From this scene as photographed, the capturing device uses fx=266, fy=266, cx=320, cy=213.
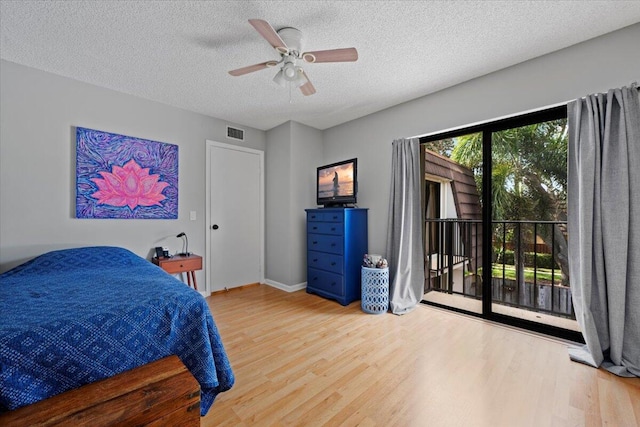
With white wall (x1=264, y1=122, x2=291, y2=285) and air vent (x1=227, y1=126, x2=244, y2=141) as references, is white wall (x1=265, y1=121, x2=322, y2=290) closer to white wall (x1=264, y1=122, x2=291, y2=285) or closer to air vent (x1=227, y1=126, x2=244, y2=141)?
white wall (x1=264, y1=122, x2=291, y2=285)

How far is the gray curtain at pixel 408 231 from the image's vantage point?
2990 millimetres

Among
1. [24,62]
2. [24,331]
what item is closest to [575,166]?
[24,331]

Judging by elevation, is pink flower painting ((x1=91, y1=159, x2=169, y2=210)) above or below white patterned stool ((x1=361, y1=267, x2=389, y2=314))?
above

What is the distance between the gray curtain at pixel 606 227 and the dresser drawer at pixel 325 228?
2062 mm

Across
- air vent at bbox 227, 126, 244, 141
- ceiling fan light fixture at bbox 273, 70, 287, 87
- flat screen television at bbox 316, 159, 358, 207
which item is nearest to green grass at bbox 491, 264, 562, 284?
flat screen television at bbox 316, 159, 358, 207

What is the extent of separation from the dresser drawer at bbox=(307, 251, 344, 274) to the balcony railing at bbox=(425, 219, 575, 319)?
113 centimetres

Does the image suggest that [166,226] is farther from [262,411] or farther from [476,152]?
[476,152]

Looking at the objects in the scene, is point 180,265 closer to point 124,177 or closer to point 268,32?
point 124,177

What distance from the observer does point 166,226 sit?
3.17 metres

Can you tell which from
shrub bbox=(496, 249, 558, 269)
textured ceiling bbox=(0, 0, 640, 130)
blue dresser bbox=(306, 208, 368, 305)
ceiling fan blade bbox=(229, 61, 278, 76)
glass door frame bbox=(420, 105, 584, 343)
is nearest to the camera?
textured ceiling bbox=(0, 0, 640, 130)

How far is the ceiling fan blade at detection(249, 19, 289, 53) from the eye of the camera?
150cm

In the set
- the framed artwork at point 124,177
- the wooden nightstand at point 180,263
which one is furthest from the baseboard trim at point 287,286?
the framed artwork at point 124,177

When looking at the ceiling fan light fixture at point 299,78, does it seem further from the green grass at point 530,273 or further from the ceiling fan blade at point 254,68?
the green grass at point 530,273

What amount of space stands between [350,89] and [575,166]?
6.73ft
